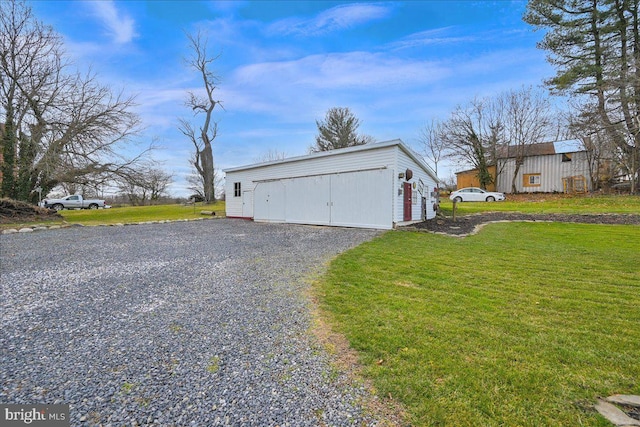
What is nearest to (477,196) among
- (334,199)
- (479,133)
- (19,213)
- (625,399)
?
(479,133)

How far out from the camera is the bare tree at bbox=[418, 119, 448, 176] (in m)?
25.2

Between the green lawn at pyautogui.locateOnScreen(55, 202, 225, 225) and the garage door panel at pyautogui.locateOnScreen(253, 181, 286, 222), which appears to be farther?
the green lawn at pyautogui.locateOnScreen(55, 202, 225, 225)

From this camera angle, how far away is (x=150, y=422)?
4.92ft

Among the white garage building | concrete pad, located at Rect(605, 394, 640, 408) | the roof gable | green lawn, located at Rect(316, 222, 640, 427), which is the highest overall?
the roof gable

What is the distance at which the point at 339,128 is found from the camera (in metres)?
25.5

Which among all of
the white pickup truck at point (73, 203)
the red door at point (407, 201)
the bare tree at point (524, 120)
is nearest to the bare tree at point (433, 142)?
the bare tree at point (524, 120)

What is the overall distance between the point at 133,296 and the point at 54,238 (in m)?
7.02

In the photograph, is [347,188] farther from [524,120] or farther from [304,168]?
[524,120]

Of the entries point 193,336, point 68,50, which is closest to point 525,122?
point 193,336

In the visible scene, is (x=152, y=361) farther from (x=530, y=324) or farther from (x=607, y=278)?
(x=607, y=278)

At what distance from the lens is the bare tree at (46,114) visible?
45.8ft

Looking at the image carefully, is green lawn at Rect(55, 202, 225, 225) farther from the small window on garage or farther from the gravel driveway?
the small window on garage

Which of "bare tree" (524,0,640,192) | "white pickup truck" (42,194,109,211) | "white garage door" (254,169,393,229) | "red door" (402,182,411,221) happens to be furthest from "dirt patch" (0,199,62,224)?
"bare tree" (524,0,640,192)

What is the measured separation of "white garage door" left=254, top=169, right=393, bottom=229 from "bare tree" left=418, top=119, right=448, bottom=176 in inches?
721
